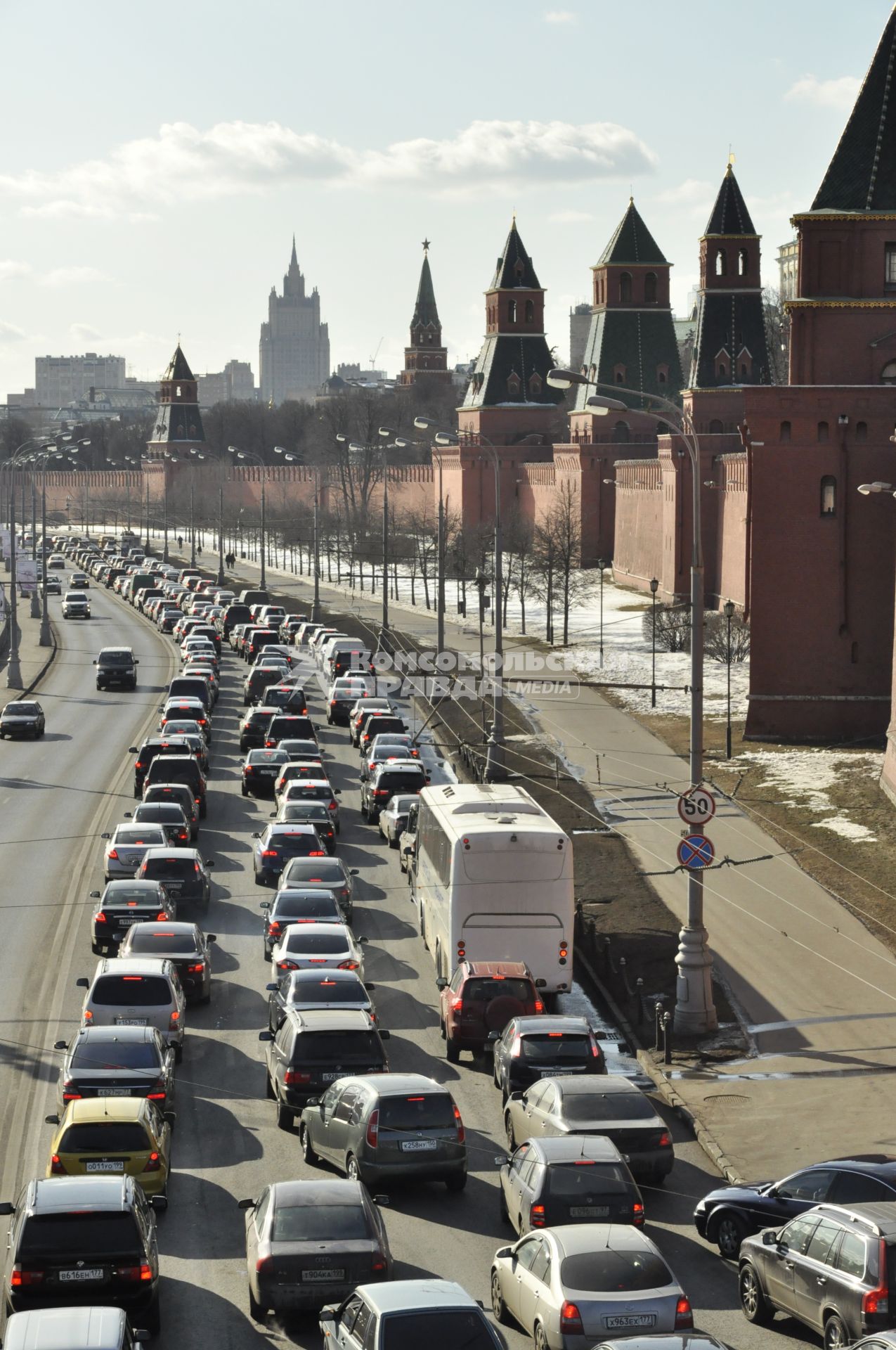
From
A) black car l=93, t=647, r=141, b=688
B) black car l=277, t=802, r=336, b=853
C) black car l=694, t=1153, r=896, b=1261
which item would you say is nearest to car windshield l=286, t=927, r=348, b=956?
black car l=694, t=1153, r=896, b=1261

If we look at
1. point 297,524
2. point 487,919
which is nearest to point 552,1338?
point 487,919

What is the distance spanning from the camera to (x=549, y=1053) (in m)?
19.7

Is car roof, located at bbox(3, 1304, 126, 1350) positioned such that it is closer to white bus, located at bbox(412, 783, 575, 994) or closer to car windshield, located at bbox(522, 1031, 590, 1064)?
car windshield, located at bbox(522, 1031, 590, 1064)

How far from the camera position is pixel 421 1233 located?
16.4 metres

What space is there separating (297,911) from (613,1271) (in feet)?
45.8

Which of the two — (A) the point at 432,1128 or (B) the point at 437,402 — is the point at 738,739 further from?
(B) the point at 437,402

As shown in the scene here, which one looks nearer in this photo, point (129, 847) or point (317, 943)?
point (317, 943)

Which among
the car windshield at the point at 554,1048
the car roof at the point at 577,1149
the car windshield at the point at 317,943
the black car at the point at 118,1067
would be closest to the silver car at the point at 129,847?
the car windshield at the point at 317,943

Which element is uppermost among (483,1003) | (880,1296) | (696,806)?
(696,806)

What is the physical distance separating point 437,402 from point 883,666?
13834 cm

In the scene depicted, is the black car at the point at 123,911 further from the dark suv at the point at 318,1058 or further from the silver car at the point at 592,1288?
the silver car at the point at 592,1288

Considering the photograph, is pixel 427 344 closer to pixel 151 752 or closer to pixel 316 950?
pixel 151 752

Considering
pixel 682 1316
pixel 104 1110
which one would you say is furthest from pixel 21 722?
pixel 682 1316

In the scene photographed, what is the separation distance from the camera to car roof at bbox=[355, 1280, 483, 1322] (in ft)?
39.1
